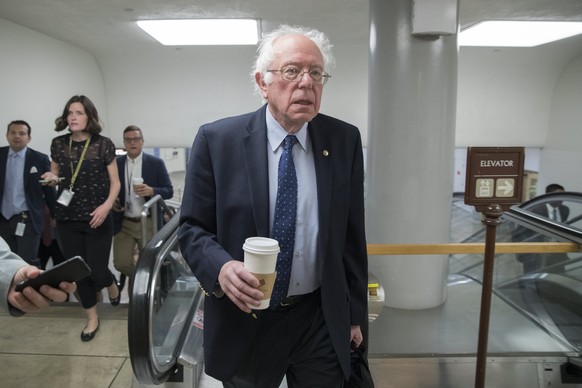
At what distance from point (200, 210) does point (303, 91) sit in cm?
59

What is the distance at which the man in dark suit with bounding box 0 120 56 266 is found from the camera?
402cm

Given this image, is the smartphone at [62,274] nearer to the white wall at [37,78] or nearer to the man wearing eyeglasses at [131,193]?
the man wearing eyeglasses at [131,193]

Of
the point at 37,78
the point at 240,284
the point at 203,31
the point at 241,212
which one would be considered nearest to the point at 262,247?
the point at 240,284

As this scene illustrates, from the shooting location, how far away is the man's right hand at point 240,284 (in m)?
1.30

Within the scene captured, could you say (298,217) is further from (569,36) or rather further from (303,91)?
(569,36)

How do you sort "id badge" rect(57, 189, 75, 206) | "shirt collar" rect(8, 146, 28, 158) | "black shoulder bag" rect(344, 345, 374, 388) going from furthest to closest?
"shirt collar" rect(8, 146, 28, 158) → "id badge" rect(57, 189, 75, 206) → "black shoulder bag" rect(344, 345, 374, 388)

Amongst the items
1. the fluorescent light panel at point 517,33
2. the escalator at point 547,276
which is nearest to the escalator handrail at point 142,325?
the escalator at point 547,276

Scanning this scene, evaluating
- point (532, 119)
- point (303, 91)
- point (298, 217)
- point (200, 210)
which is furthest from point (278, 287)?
point (532, 119)

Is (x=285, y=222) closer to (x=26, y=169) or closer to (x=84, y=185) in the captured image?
(x=84, y=185)

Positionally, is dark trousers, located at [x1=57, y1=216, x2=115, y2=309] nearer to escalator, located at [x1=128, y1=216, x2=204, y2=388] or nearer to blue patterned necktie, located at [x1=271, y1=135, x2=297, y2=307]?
escalator, located at [x1=128, y1=216, x2=204, y2=388]

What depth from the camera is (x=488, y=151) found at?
2.25 m

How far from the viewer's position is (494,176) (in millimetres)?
2305

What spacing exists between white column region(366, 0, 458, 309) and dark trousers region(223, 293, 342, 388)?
221 centimetres

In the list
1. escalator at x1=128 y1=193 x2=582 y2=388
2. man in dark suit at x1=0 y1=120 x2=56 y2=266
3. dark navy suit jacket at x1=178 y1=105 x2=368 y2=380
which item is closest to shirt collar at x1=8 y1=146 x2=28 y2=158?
man in dark suit at x1=0 y1=120 x2=56 y2=266
